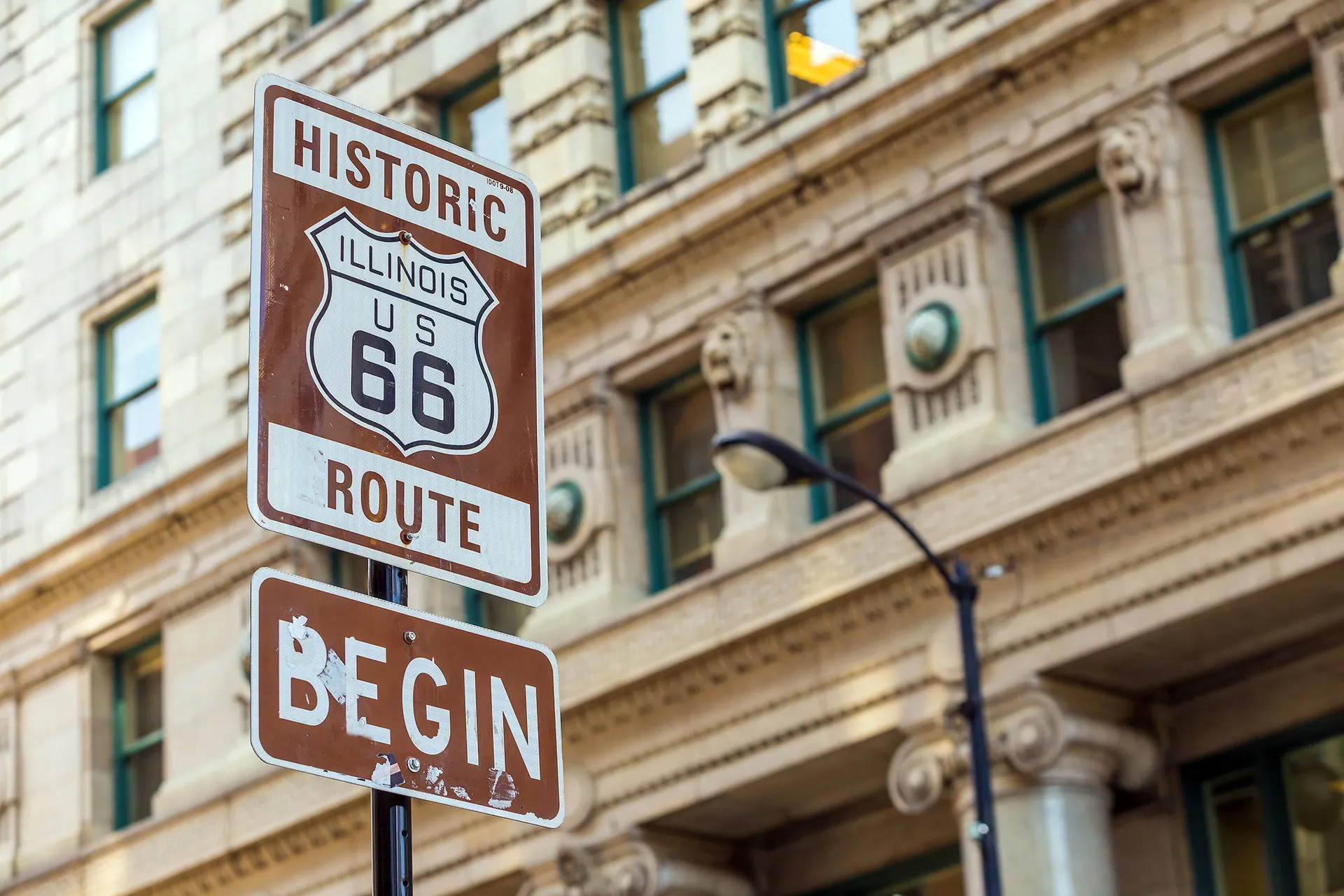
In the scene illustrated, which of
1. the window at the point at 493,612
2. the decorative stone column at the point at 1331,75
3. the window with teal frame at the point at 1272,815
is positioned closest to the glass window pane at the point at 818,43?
the decorative stone column at the point at 1331,75

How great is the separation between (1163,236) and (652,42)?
674cm

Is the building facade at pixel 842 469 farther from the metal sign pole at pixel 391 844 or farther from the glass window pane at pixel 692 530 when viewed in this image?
the metal sign pole at pixel 391 844

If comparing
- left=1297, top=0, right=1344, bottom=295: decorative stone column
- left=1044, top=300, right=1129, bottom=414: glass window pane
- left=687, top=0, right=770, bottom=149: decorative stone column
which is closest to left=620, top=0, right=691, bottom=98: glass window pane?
left=687, top=0, right=770, bottom=149: decorative stone column

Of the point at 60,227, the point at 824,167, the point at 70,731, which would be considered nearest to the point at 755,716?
the point at 824,167

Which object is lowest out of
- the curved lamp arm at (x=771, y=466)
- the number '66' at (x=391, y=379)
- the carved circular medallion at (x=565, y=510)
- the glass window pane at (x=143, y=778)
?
the number '66' at (x=391, y=379)

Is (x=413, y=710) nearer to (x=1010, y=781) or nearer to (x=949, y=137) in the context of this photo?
(x=1010, y=781)

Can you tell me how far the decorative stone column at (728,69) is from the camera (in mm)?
21203

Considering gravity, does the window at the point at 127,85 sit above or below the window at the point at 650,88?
above

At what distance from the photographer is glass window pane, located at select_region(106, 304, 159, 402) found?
90.2 ft

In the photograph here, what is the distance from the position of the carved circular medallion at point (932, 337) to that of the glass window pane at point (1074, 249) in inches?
28.5

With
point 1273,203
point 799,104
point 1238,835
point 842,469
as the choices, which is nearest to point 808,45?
point 799,104

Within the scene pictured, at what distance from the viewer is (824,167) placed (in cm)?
2017

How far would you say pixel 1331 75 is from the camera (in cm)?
1688

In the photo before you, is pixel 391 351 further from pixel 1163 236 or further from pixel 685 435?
pixel 685 435
